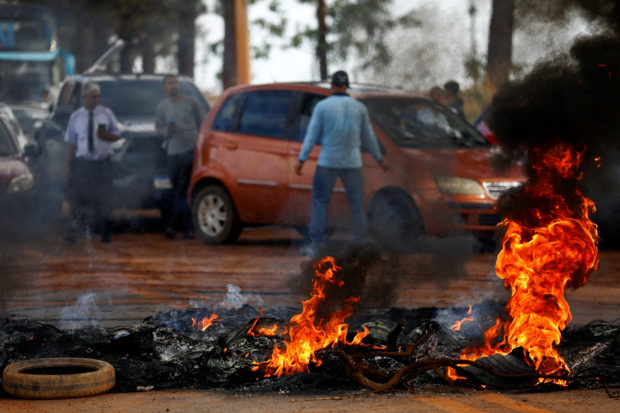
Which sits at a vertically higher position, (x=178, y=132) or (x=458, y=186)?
(x=178, y=132)

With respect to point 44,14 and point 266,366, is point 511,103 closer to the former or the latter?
point 266,366

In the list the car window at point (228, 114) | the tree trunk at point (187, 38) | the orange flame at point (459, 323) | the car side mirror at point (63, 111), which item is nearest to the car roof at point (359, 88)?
the car window at point (228, 114)

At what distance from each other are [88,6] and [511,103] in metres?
31.8

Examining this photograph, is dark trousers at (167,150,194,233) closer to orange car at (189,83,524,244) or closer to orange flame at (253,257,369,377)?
orange car at (189,83,524,244)

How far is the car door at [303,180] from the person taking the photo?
40.0ft

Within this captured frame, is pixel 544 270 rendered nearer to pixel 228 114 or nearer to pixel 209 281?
pixel 209 281

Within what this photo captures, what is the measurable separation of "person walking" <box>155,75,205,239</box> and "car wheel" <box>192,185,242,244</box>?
57 centimetres

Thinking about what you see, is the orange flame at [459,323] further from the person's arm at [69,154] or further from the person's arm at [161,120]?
the person's arm at [161,120]

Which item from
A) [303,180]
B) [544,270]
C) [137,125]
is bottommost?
[544,270]

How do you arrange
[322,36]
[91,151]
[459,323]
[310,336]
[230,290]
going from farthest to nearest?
[322,36], [91,151], [230,290], [459,323], [310,336]

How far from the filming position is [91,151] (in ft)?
44.9

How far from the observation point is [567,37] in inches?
293

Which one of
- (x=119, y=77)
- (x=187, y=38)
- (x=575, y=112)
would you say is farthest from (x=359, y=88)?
(x=187, y=38)

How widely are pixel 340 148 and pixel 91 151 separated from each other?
3893mm
